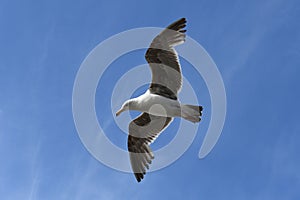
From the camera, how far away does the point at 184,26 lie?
15.5 meters

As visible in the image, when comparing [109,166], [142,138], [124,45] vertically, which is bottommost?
[109,166]

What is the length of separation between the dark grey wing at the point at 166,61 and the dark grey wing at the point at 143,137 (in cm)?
131

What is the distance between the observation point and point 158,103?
53.2 ft

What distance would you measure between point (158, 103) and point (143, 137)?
74.5 inches

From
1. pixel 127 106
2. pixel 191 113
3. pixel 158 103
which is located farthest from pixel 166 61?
pixel 127 106

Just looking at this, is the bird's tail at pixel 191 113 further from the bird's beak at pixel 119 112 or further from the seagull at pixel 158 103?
the bird's beak at pixel 119 112

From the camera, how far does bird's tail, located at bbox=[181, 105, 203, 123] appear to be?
15586mm

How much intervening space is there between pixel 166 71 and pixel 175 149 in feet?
7.87

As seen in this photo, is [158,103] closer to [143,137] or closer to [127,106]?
[127,106]

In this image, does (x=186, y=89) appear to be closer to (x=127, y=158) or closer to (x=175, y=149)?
(x=175, y=149)

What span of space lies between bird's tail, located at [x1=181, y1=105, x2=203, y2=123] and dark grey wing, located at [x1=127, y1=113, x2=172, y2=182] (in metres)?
1.71

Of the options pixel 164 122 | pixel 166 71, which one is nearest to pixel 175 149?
pixel 164 122

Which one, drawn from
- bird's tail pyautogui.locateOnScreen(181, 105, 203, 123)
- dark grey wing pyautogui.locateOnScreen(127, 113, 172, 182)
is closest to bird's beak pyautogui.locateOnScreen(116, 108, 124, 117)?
dark grey wing pyautogui.locateOnScreen(127, 113, 172, 182)

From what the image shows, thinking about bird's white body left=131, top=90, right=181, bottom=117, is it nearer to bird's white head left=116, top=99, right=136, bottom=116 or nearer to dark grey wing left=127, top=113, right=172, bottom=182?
bird's white head left=116, top=99, right=136, bottom=116
